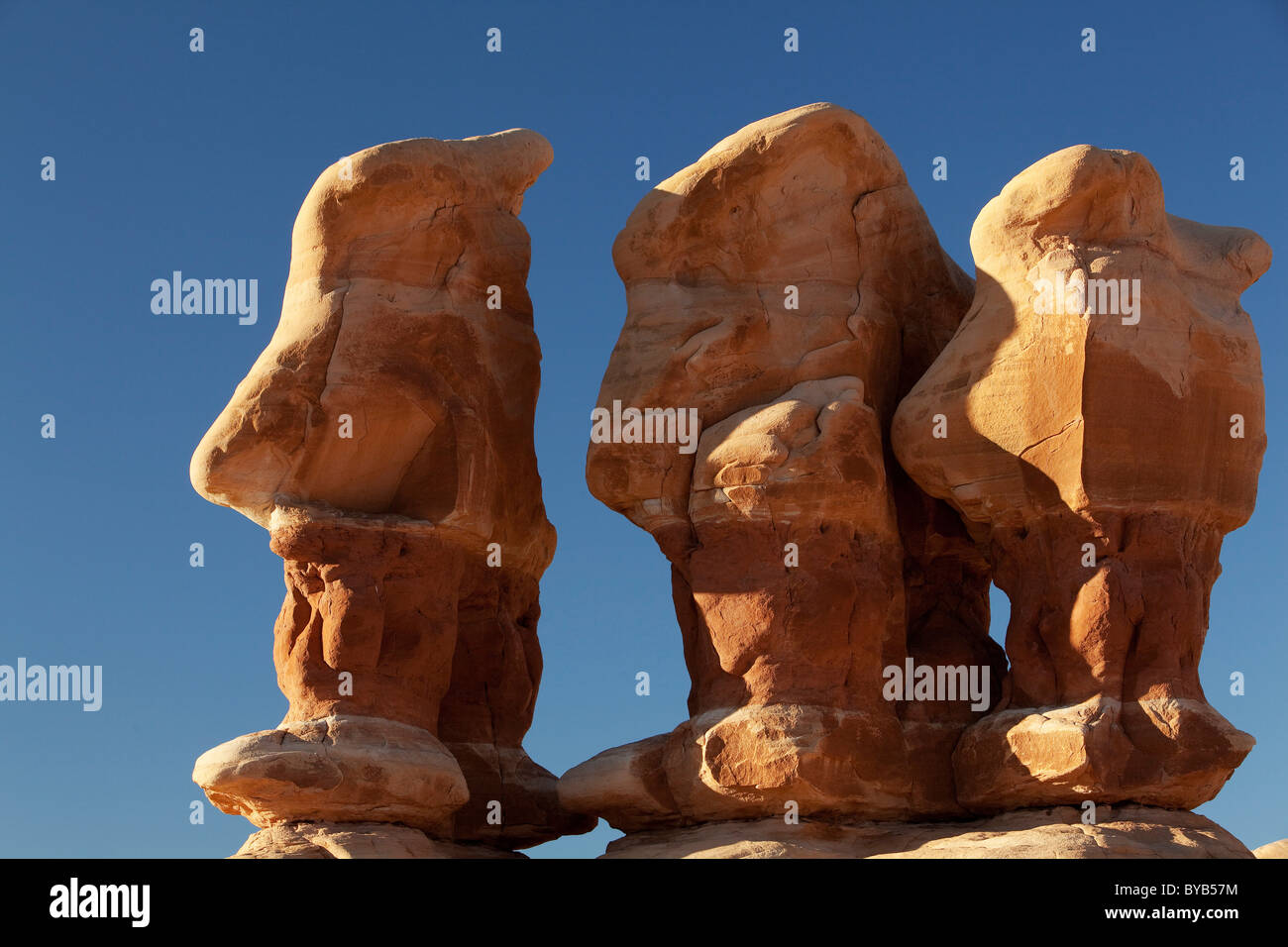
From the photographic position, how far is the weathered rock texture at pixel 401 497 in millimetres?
17906

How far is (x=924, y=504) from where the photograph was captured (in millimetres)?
18844

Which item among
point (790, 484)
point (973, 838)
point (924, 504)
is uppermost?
point (790, 484)

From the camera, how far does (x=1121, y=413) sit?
1703 centimetres

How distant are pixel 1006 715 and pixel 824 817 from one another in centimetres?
167

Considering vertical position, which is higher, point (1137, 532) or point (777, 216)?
point (777, 216)

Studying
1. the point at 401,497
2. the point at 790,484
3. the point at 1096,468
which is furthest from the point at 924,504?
the point at 401,497

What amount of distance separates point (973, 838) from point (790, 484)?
315 centimetres

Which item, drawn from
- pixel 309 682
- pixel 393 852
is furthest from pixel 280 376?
pixel 393 852

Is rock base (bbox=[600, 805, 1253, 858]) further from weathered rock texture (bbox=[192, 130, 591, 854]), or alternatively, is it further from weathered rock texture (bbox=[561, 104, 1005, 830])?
weathered rock texture (bbox=[192, 130, 591, 854])

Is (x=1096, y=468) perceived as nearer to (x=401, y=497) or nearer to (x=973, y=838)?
(x=973, y=838)

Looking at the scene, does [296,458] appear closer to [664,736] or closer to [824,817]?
[664,736]

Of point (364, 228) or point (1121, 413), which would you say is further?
point (364, 228)

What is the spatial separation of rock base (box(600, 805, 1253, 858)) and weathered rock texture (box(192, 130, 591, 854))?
209 cm

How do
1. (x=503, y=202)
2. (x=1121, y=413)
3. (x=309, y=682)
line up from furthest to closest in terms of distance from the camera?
(x=503, y=202) → (x=309, y=682) → (x=1121, y=413)
